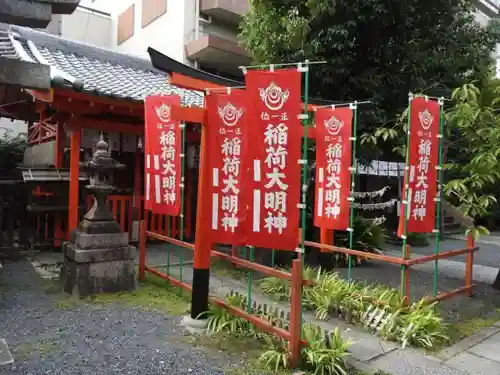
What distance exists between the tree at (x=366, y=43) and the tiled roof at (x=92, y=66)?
8.38 ft

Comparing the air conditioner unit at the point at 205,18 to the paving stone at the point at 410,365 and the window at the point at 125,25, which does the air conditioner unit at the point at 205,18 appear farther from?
the paving stone at the point at 410,365

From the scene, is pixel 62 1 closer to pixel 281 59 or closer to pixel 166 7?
pixel 281 59

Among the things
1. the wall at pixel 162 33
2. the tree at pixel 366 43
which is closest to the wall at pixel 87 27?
the wall at pixel 162 33

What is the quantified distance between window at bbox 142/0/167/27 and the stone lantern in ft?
38.9

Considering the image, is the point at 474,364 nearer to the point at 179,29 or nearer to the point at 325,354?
the point at 325,354

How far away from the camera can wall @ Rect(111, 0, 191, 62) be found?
628 inches

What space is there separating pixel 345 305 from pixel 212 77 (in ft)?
11.9

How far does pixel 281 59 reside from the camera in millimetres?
9031

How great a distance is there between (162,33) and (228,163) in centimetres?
1385

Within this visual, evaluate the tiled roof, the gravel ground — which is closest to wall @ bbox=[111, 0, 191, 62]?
the tiled roof

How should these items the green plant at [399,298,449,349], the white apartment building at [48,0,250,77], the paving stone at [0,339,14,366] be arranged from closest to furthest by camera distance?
the paving stone at [0,339,14,366]
the green plant at [399,298,449,349]
the white apartment building at [48,0,250,77]

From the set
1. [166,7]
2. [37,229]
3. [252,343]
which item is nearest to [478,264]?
[252,343]

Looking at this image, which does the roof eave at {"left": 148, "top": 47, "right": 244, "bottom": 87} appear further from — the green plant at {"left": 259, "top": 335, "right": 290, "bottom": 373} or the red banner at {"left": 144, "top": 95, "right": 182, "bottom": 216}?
the green plant at {"left": 259, "top": 335, "right": 290, "bottom": 373}

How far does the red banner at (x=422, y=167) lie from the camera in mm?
5875
